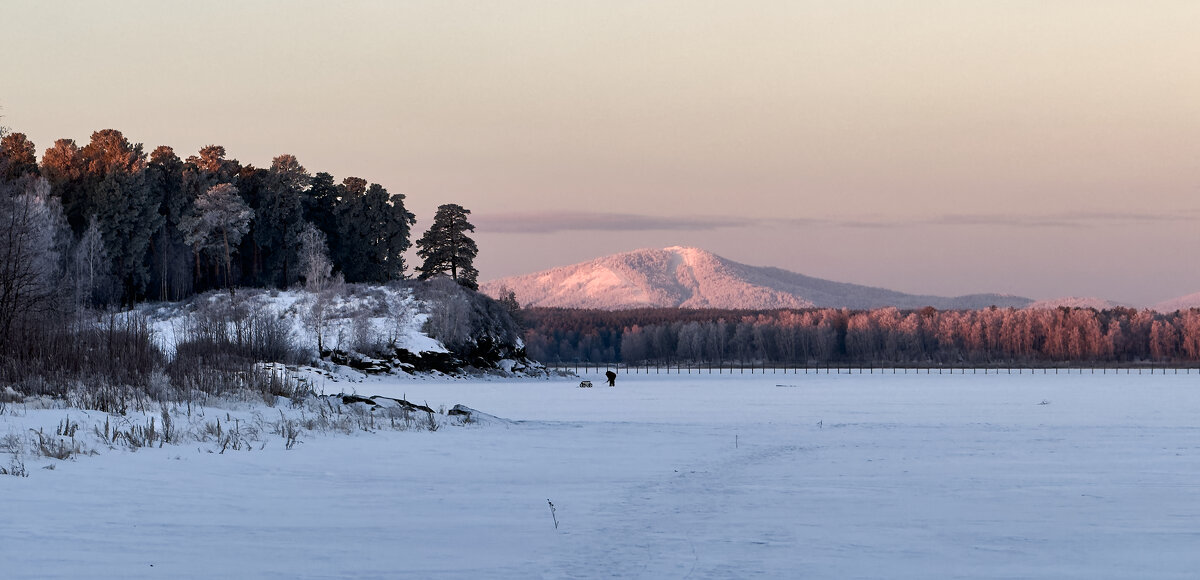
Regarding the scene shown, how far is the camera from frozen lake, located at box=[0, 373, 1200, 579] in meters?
11.0

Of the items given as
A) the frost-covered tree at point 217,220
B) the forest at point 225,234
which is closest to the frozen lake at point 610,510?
the forest at point 225,234

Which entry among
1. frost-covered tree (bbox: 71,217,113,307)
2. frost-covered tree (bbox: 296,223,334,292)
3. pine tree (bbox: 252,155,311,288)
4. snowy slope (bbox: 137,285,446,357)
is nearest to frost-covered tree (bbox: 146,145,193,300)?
snowy slope (bbox: 137,285,446,357)

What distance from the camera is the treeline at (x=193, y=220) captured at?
3942 inches

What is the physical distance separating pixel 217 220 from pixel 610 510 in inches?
3856

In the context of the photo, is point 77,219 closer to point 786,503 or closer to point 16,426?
point 16,426

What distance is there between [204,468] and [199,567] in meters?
6.96

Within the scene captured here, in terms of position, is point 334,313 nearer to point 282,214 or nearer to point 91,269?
point 282,214

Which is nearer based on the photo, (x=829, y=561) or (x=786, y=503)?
(x=829, y=561)

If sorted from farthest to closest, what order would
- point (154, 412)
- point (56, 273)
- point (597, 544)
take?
1. point (56, 273)
2. point (154, 412)
3. point (597, 544)

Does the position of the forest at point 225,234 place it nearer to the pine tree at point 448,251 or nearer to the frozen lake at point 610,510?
the pine tree at point 448,251

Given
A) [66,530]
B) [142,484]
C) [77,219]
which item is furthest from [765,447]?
[77,219]

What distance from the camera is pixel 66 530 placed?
11820mm

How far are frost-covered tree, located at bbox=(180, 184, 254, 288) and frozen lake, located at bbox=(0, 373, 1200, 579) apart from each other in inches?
3412

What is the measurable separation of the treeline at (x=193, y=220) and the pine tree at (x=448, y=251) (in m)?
2.68
